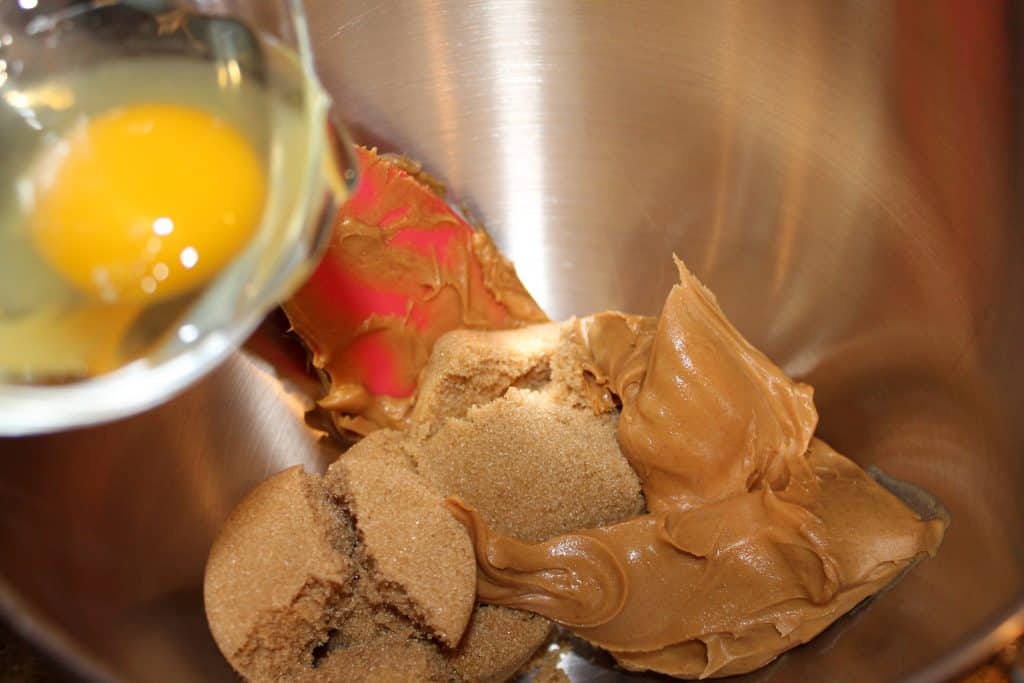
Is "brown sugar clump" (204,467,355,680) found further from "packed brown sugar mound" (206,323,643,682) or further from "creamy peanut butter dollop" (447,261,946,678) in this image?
"creamy peanut butter dollop" (447,261,946,678)

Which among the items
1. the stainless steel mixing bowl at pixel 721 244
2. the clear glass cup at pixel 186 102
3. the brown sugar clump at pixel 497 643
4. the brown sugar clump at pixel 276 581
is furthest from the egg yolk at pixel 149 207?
the brown sugar clump at pixel 497 643

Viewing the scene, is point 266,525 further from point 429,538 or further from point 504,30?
point 504,30

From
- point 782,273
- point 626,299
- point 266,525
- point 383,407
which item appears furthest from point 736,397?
point 266,525

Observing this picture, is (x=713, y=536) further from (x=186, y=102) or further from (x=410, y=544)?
(x=186, y=102)

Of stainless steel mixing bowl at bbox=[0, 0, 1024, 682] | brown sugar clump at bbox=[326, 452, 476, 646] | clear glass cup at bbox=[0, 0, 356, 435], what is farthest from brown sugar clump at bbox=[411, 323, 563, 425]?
clear glass cup at bbox=[0, 0, 356, 435]

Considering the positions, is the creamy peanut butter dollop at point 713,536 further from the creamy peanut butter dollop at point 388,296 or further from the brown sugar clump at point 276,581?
the creamy peanut butter dollop at point 388,296
